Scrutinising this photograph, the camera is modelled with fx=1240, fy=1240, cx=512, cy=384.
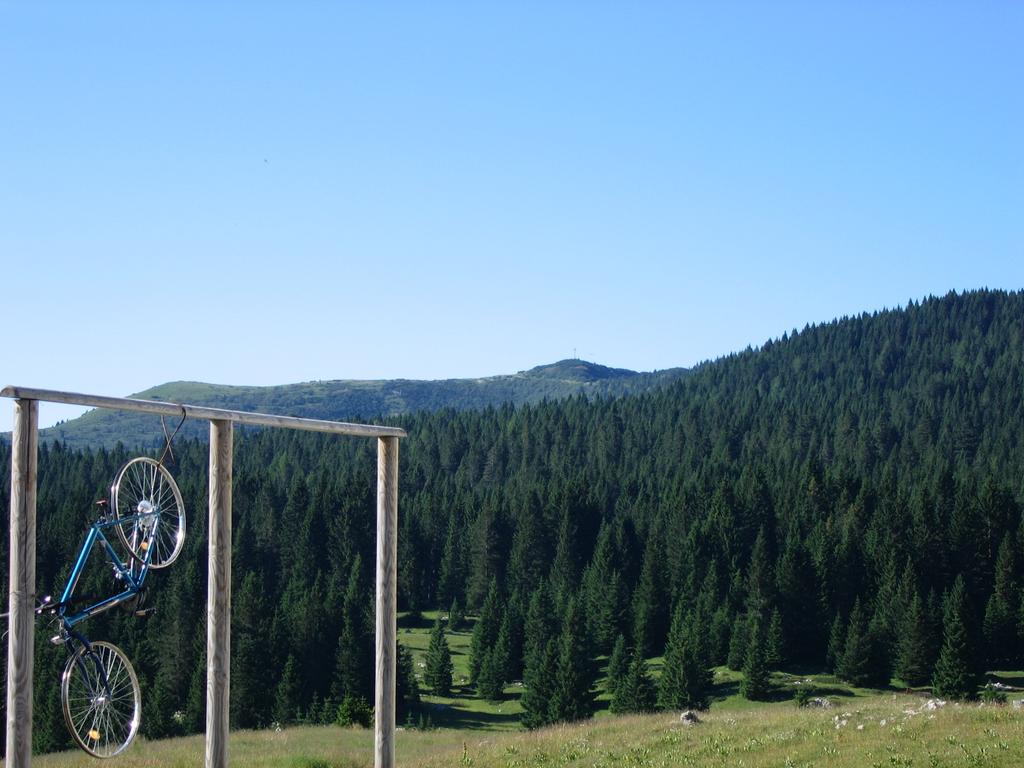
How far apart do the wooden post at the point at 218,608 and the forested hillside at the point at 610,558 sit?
4442 cm

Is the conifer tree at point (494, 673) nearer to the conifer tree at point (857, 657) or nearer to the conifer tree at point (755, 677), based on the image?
the conifer tree at point (755, 677)

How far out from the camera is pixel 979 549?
112 m

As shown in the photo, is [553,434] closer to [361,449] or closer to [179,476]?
[361,449]

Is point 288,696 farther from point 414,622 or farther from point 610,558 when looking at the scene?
point 610,558

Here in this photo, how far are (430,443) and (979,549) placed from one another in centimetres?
9277

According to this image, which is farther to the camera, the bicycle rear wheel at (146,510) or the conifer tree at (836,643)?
the conifer tree at (836,643)

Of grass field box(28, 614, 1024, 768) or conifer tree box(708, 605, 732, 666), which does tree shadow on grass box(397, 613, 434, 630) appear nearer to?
conifer tree box(708, 605, 732, 666)

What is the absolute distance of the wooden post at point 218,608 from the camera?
45.7ft

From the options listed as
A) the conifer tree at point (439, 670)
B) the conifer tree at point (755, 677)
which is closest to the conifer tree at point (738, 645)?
the conifer tree at point (755, 677)

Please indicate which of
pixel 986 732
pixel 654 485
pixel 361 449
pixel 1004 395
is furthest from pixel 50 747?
pixel 1004 395

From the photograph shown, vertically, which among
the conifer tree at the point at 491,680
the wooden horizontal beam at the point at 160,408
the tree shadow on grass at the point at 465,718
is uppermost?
the wooden horizontal beam at the point at 160,408

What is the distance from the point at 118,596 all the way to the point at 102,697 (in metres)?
1.19

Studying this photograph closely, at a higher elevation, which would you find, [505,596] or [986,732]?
[986,732]

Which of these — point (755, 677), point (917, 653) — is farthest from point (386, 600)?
point (917, 653)
